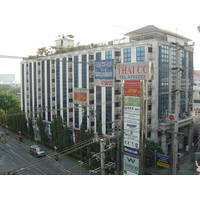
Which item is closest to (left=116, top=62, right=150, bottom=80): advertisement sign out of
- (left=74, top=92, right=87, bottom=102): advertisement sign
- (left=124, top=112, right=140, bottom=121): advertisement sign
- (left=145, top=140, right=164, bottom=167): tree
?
(left=124, top=112, right=140, bottom=121): advertisement sign

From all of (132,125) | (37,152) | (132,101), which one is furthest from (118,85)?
(37,152)

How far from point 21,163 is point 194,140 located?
18.0m

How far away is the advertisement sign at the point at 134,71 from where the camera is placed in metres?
9.48

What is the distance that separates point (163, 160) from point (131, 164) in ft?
11.4

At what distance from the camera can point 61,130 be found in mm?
21891

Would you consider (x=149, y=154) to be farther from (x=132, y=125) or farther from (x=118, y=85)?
(x=118, y=85)

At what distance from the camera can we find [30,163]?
19453 mm

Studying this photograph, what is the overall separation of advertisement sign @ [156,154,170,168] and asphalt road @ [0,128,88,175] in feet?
20.5

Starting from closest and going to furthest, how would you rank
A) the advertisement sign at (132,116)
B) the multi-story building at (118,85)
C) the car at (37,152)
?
the advertisement sign at (132,116) < the multi-story building at (118,85) < the car at (37,152)

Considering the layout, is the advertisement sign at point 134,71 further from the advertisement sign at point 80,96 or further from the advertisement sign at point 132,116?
the advertisement sign at point 80,96

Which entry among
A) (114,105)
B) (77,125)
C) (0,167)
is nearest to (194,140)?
(114,105)

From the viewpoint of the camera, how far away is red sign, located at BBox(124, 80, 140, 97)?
36.3 ft

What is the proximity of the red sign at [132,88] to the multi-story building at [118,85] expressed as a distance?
3.47 metres

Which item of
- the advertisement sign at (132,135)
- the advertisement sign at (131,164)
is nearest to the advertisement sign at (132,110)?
the advertisement sign at (132,135)
